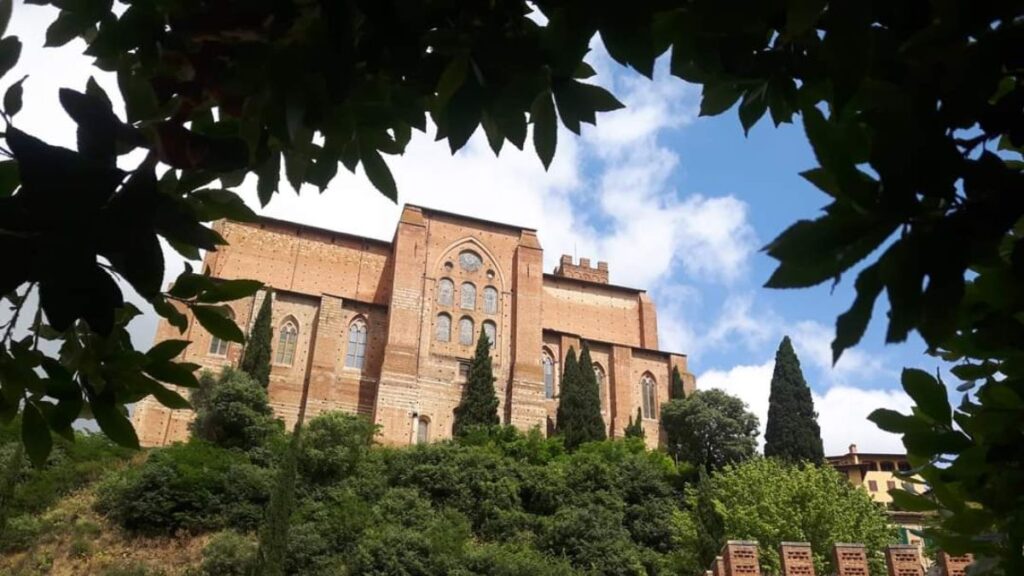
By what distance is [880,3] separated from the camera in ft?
4.24

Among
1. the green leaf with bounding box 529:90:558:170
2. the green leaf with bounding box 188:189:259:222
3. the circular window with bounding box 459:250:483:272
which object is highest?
the circular window with bounding box 459:250:483:272

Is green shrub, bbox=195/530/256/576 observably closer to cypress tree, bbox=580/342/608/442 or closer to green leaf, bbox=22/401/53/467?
cypress tree, bbox=580/342/608/442

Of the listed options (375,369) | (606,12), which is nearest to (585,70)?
(606,12)

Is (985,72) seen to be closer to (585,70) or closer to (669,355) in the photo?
(585,70)

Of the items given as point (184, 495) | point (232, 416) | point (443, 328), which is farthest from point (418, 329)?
point (184, 495)

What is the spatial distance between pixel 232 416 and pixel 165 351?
104ft

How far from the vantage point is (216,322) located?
193 cm

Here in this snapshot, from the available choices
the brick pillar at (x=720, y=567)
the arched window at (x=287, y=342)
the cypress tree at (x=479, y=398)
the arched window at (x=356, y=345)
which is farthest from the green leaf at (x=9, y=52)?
the arched window at (x=356, y=345)

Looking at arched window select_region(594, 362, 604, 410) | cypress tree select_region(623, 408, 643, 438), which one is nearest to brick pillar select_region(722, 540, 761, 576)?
cypress tree select_region(623, 408, 643, 438)

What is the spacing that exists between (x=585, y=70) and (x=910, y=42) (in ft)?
2.44

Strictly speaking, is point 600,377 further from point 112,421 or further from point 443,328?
point 112,421

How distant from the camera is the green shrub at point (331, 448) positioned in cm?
2820

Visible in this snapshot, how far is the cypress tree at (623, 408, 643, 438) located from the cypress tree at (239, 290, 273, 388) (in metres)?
18.3

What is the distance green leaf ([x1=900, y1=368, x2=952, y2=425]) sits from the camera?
Result: 1794mm
